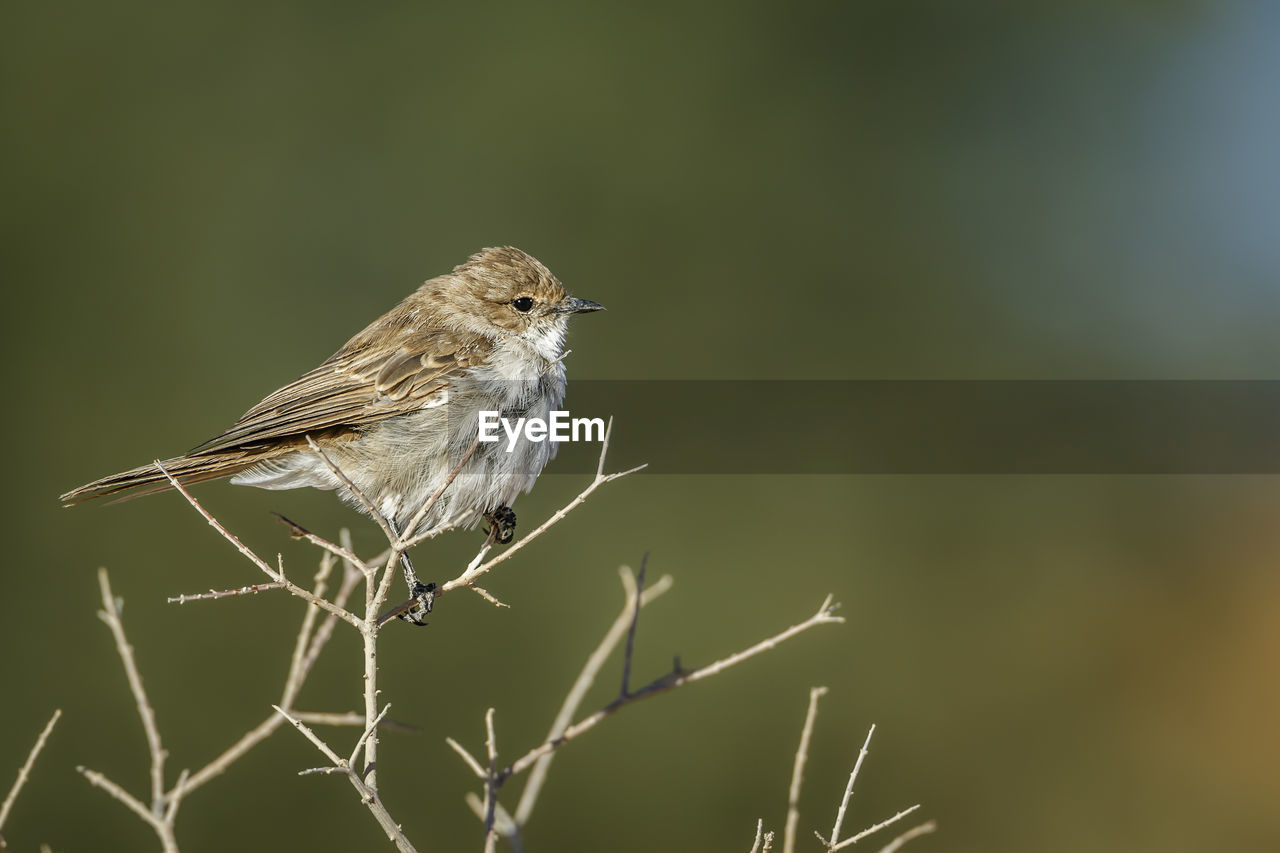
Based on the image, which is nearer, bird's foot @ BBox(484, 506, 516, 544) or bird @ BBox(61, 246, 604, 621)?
bird @ BBox(61, 246, 604, 621)

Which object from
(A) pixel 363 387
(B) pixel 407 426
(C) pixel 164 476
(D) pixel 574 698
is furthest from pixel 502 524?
(D) pixel 574 698

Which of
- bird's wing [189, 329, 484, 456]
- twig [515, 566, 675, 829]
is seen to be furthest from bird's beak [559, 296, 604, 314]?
twig [515, 566, 675, 829]

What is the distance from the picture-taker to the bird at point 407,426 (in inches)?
161

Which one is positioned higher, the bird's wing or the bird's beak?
the bird's beak

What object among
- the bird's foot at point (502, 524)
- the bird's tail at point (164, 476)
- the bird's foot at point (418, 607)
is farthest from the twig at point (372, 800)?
the bird's foot at point (502, 524)

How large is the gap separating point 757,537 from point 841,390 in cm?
180

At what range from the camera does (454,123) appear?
11070 mm

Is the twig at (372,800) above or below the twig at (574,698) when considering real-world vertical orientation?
below

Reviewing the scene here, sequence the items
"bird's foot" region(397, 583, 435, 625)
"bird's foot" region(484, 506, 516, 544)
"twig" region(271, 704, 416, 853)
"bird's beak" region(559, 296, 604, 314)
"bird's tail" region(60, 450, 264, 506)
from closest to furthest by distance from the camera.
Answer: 1. "twig" region(271, 704, 416, 853)
2. "bird's tail" region(60, 450, 264, 506)
3. "bird's foot" region(397, 583, 435, 625)
4. "bird's foot" region(484, 506, 516, 544)
5. "bird's beak" region(559, 296, 604, 314)

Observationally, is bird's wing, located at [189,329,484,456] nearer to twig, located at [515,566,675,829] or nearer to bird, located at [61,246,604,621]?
bird, located at [61,246,604,621]

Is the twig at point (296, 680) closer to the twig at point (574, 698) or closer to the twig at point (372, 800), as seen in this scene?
the twig at point (372, 800)

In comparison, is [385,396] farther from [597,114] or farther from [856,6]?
[856,6]

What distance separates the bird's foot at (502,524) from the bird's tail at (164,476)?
0.90 metres

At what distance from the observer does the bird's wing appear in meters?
4.13
